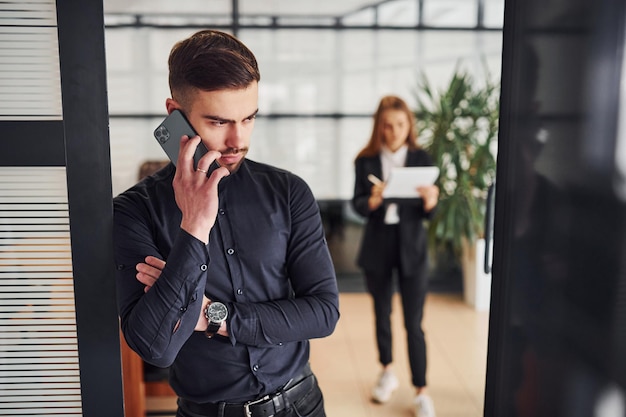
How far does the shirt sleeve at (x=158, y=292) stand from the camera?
107cm

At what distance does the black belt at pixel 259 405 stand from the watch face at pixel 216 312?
236mm

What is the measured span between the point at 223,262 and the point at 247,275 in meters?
0.06

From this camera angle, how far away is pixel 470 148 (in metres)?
4.35

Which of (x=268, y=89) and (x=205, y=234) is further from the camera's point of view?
(x=268, y=89)

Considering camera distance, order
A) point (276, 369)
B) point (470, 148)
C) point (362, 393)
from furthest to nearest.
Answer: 1. point (470, 148)
2. point (362, 393)
3. point (276, 369)

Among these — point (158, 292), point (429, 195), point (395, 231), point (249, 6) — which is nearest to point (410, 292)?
point (395, 231)

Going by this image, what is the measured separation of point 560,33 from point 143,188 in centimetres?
92

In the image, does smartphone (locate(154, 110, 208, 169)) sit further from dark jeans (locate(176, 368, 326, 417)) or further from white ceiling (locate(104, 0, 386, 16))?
white ceiling (locate(104, 0, 386, 16))

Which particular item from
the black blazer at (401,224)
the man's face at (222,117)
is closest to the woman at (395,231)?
the black blazer at (401,224)

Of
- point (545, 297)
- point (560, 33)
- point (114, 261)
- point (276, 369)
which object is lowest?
point (276, 369)

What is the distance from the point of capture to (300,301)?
4.14ft

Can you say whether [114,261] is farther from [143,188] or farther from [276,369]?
[276,369]

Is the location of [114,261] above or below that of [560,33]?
below

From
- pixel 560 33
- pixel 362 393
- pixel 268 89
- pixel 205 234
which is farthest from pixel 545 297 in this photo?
pixel 268 89
